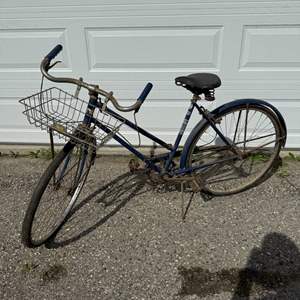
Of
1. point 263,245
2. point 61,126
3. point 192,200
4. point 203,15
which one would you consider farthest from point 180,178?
point 203,15

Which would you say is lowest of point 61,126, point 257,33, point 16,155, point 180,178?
point 16,155

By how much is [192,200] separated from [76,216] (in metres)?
0.95

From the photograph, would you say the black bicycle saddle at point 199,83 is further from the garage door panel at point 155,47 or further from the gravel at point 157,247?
the gravel at point 157,247

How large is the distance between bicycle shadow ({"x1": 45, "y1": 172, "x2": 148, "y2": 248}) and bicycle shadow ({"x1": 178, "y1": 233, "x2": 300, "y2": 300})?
0.77 metres

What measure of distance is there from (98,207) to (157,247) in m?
0.64

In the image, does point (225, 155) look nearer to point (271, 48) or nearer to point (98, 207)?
point (271, 48)

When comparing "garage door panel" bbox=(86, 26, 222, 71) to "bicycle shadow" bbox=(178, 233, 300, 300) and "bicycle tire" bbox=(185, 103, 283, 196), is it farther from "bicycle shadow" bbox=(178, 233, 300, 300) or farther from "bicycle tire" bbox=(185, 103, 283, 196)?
"bicycle shadow" bbox=(178, 233, 300, 300)

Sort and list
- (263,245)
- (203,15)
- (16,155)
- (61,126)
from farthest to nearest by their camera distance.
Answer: (16,155) < (203,15) < (263,245) < (61,126)

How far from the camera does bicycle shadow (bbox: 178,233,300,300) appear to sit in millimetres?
2008

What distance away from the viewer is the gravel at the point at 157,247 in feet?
6.74

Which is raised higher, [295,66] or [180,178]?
[295,66]

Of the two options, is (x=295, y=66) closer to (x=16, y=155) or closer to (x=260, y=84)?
(x=260, y=84)

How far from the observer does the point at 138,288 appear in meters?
2.06

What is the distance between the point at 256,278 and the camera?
82.6 inches
